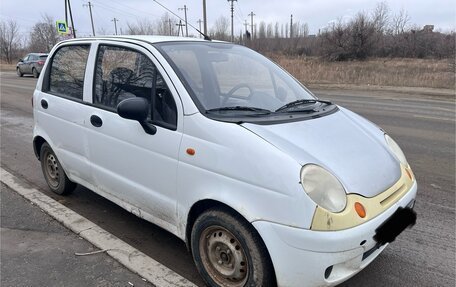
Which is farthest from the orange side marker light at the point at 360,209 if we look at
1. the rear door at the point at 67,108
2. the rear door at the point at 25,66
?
the rear door at the point at 25,66

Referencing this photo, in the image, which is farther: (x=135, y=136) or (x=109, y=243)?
(x=109, y=243)

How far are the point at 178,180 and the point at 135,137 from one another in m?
0.60

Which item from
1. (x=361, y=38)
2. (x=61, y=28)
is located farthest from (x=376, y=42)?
(x=61, y=28)

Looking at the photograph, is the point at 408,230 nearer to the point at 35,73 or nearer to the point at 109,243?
the point at 109,243

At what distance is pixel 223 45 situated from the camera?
381 centimetres

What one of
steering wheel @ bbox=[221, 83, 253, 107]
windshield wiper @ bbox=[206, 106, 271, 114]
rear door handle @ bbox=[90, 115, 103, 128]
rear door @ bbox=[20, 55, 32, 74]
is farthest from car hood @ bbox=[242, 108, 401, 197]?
rear door @ bbox=[20, 55, 32, 74]

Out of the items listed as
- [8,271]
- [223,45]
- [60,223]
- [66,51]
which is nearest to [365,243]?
[223,45]

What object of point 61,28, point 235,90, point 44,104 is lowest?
point 44,104

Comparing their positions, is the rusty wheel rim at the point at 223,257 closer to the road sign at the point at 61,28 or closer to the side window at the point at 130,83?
the side window at the point at 130,83

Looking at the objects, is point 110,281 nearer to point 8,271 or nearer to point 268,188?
point 8,271

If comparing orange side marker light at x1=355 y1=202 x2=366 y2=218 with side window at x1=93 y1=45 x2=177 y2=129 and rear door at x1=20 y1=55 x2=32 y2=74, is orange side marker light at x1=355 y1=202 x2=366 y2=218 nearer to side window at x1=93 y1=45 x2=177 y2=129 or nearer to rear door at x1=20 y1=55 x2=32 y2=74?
side window at x1=93 y1=45 x2=177 y2=129

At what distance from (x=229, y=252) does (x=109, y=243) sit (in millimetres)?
1387

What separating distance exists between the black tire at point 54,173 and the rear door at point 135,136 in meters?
0.91

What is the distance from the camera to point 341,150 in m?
2.63
